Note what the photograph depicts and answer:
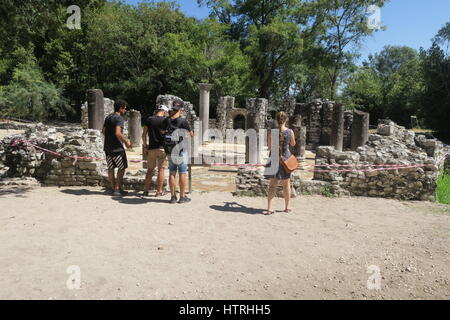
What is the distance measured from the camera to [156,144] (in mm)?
6535

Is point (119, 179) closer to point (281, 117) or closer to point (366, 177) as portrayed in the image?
point (281, 117)

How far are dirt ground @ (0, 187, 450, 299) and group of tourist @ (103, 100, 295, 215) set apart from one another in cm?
34

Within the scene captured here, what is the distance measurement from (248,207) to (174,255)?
2.42 meters

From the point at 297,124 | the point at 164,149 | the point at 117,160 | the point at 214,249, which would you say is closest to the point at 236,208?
the point at 164,149

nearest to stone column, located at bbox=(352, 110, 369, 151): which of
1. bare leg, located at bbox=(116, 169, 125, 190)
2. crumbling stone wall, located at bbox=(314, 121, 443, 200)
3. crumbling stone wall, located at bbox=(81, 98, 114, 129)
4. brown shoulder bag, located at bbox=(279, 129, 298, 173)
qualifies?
crumbling stone wall, located at bbox=(314, 121, 443, 200)

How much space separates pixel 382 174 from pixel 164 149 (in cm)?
454

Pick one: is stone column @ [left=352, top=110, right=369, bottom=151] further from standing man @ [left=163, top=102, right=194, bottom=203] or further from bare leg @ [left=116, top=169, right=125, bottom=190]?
bare leg @ [left=116, top=169, right=125, bottom=190]

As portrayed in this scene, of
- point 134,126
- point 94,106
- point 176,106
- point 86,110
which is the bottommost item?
point 176,106

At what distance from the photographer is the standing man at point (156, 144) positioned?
6.48 m

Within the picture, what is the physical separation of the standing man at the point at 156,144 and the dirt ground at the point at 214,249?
1.22ft

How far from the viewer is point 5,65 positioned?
95.6ft

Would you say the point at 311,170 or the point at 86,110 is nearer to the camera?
the point at 311,170

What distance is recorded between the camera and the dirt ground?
348 cm

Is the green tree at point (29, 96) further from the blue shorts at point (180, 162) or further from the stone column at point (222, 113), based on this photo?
the blue shorts at point (180, 162)
